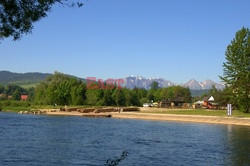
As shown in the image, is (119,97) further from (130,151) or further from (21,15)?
(21,15)

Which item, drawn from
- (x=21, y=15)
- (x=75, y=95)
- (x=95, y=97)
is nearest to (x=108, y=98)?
(x=95, y=97)

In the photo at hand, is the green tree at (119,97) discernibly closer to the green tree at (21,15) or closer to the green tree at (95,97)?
the green tree at (95,97)

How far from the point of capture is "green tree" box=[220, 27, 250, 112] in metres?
61.5

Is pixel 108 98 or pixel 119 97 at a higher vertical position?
pixel 119 97

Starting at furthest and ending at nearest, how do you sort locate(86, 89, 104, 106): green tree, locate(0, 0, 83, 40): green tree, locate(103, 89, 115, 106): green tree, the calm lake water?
locate(103, 89, 115, 106): green tree, locate(86, 89, 104, 106): green tree, the calm lake water, locate(0, 0, 83, 40): green tree

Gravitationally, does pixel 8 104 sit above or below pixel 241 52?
below

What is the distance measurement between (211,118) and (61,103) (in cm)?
6408

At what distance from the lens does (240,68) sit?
64.4 meters

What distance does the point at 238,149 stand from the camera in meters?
25.5

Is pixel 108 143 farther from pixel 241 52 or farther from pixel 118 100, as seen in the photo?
pixel 118 100

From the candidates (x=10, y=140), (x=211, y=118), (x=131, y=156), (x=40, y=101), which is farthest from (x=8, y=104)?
(x=131, y=156)

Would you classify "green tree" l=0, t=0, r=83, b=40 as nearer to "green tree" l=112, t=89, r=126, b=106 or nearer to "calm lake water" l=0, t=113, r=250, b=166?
"calm lake water" l=0, t=113, r=250, b=166

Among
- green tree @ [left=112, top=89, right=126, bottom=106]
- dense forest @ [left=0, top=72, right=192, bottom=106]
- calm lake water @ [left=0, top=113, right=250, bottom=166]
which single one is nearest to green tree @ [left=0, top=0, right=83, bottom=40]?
calm lake water @ [left=0, top=113, right=250, bottom=166]

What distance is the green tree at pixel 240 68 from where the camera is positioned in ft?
202
